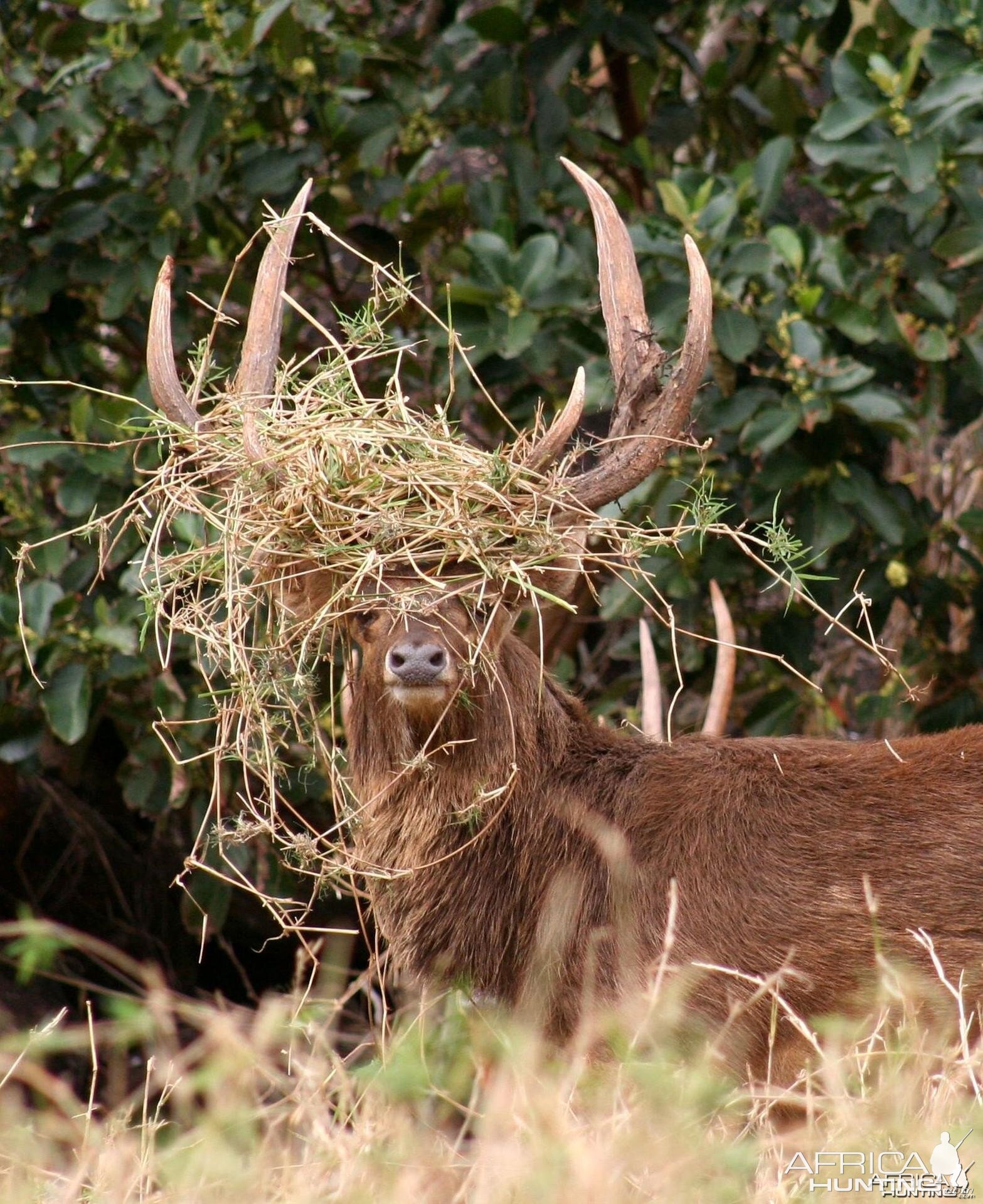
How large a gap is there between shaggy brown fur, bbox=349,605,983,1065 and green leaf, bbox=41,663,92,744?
46.2 inches

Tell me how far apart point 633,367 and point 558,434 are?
31cm

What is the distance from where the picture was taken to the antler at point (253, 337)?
327 cm

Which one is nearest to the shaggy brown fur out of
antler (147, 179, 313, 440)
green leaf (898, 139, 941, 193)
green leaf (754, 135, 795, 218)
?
antler (147, 179, 313, 440)

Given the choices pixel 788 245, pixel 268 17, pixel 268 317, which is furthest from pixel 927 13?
pixel 268 317

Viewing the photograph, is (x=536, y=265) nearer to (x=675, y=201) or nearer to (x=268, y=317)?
(x=675, y=201)

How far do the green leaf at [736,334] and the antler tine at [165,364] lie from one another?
1.55 metres

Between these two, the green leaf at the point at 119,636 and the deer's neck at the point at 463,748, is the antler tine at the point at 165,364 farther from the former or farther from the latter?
the green leaf at the point at 119,636

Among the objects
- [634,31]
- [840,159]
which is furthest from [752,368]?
[634,31]

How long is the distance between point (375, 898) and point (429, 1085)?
1.07m

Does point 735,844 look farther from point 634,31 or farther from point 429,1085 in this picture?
point 634,31

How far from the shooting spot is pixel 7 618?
13.6ft

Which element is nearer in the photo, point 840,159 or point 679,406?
point 679,406

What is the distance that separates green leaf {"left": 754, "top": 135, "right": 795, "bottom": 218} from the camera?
434cm

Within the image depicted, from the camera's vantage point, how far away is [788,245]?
13.8ft
